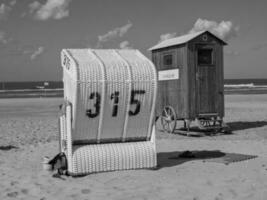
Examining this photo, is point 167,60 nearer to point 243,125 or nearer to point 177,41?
point 177,41

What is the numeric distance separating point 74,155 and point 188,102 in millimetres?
6676

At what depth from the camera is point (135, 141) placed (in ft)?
25.1

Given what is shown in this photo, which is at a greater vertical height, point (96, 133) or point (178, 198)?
point (96, 133)

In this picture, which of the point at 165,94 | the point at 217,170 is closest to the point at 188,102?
the point at 165,94

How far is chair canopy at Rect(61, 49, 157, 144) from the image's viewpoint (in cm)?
695

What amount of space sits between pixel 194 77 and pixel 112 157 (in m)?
6.45

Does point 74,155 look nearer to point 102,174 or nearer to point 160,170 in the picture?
point 102,174

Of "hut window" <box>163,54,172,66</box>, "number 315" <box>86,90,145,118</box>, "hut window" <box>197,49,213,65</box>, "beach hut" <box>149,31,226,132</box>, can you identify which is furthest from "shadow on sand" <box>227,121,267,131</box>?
"number 315" <box>86,90,145,118</box>

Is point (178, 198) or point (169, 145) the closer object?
A: point (178, 198)

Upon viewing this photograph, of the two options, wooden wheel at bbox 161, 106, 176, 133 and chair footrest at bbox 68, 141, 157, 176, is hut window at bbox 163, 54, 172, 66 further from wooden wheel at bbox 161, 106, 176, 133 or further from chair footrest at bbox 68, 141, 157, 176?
chair footrest at bbox 68, 141, 157, 176

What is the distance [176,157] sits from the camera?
8891 mm

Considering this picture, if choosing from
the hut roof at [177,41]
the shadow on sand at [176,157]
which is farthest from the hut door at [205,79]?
the shadow on sand at [176,157]

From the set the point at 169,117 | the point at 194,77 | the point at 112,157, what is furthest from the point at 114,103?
the point at 169,117

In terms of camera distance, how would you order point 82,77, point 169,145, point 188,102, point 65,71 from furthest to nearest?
point 188,102 → point 169,145 → point 65,71 → point 82,77
